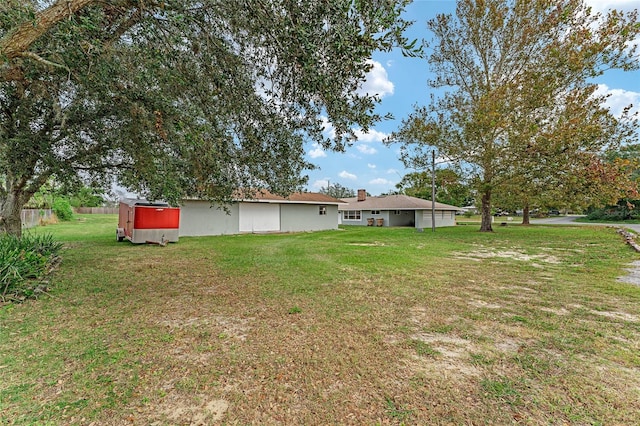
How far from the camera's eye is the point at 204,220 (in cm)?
1794

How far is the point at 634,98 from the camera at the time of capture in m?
14.5

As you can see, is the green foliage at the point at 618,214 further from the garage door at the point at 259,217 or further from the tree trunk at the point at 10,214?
the tree trunk at the point at 10,214

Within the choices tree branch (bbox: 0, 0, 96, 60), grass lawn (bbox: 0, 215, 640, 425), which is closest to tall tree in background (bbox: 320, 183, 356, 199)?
grass lawn (bbox: 0, 215, 640, 425)

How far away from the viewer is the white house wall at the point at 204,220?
17291 mm

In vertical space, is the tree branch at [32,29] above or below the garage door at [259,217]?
above

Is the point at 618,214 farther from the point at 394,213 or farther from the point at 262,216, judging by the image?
the point at 262,216

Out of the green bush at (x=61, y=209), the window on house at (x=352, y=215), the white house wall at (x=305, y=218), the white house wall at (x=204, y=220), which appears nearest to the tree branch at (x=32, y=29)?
the white house wall at (x=204, y=220)

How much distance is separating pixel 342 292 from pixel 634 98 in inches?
730

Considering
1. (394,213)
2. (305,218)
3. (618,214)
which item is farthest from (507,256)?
(618,214)

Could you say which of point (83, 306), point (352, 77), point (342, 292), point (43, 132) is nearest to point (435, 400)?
point (342, 292)

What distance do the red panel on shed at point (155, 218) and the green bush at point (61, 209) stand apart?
929 inches

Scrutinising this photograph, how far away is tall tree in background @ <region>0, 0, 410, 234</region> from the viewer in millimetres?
3775

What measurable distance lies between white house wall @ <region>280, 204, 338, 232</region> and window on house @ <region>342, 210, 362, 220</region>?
8.34 m

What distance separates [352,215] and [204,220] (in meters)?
18.1
